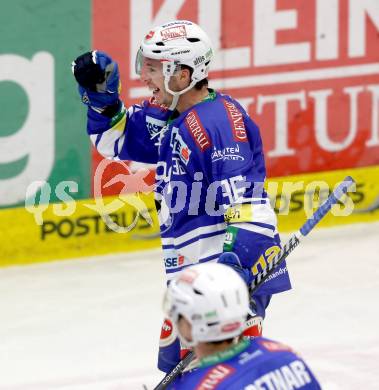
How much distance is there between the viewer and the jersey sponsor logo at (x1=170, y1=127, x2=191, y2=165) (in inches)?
178

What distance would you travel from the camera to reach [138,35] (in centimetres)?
737

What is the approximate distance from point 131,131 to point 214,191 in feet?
2.06

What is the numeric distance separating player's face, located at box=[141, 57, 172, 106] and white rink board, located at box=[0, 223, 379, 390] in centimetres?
150

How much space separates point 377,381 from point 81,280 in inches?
76.1

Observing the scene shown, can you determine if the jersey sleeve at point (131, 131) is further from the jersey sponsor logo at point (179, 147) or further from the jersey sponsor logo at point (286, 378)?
the jersey sponsor logo at point (286, 378)

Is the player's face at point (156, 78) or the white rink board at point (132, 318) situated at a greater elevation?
the player's face at point (156, 78)

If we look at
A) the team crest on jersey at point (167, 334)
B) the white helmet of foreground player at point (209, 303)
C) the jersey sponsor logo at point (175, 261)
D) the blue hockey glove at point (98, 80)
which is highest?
the blue hockey glove at point (98, 80)

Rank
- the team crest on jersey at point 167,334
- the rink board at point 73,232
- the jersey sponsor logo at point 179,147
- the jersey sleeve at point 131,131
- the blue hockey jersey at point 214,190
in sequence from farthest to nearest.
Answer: the rink board at point 73,232 → the jersey sleeve at point 131,131 → the team crest on jersey at point 167,334 → the jersey sponsor logo at point 179,147 → the blue hockey jersey at point 214,190

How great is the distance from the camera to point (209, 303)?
336 centimetres

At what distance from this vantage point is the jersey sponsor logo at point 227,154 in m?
4.40

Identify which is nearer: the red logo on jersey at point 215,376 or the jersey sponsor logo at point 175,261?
the red logo on jersey at point 215,376

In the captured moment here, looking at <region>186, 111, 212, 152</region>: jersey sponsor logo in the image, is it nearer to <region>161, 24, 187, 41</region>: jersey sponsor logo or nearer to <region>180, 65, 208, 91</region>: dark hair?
<region>180, 65, 208, 91</region>: dark hair

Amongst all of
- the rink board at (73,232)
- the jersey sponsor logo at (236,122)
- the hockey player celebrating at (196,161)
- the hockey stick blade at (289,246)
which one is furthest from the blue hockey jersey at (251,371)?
the rink board at (73,232)

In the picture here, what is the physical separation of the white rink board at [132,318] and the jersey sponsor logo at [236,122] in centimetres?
156
